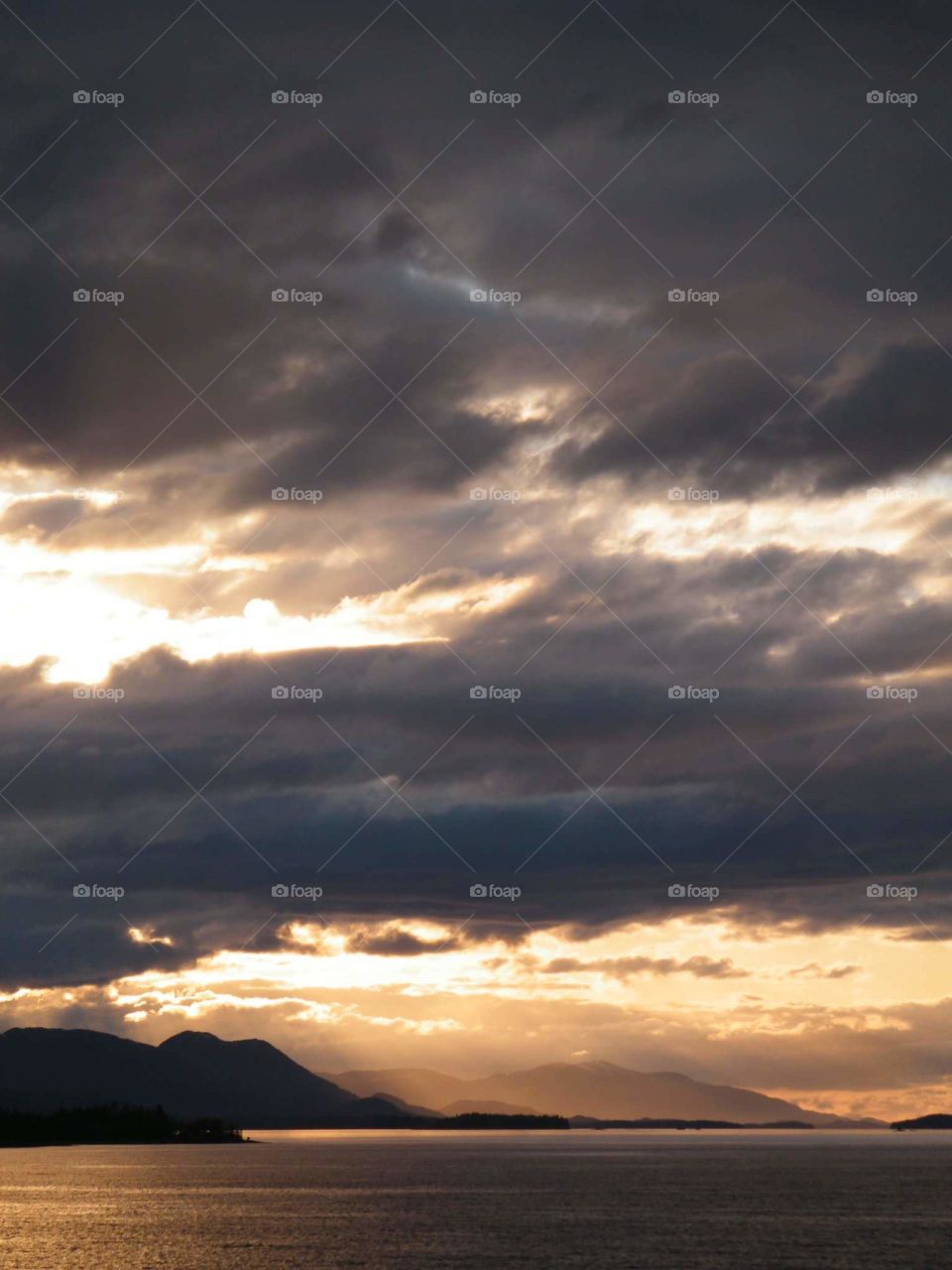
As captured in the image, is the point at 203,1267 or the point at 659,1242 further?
the point at 659,1242

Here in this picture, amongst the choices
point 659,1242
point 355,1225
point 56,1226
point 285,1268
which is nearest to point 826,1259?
point 659,1242

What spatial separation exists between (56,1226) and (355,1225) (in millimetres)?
40022

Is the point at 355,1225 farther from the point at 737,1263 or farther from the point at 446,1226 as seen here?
the point at 737,1263

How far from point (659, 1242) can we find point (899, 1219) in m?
49.9

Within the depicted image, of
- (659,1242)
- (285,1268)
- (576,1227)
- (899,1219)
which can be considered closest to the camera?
(285,1268)

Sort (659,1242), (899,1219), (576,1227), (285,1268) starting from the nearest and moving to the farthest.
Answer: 1. (285,1268)
2. (659,1242)
3. (576,1227)
4. (899,1219)

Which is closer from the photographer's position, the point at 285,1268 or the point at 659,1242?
the point at 285,1268

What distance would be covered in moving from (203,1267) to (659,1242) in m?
51.5

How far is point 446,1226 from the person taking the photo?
620ft

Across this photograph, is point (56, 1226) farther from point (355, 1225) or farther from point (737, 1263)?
point (737, 1263)

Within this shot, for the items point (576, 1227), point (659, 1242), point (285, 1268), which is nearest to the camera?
point (285, 1268)

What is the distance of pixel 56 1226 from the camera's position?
19562 centimetres

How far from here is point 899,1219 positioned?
198375 mm

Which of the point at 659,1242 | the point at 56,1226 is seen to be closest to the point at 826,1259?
the point at 659,1242
